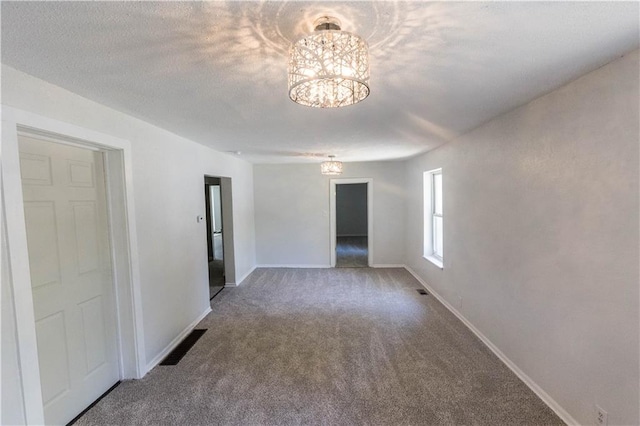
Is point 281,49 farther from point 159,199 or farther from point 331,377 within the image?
point 331,377

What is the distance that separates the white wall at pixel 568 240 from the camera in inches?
59.5

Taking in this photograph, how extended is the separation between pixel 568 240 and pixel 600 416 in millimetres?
1009

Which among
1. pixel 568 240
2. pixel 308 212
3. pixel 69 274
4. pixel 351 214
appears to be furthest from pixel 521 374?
pixel 351 214

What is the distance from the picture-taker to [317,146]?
154 inches

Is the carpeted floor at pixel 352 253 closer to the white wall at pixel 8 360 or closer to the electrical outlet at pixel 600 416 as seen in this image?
the electrical outlet at pixel 600 416

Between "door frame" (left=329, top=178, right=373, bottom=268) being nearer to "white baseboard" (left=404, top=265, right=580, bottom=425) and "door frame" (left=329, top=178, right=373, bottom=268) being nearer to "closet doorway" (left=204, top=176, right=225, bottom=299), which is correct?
"closet doorway" (left=204, top=176, right=225, bottom=299)

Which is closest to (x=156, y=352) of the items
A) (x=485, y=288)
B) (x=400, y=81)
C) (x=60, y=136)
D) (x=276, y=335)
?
(x=276, y=335)

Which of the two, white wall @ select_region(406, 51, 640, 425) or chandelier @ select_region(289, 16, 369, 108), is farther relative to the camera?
white wall @ select_region(406, 51, 640, 425)

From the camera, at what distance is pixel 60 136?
1.83 m

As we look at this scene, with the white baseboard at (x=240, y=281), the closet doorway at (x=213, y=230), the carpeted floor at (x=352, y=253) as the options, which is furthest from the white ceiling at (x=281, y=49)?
the carpeted floor at (x=352, y=253)

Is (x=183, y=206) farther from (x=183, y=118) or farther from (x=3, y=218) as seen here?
(x=3, y=218)

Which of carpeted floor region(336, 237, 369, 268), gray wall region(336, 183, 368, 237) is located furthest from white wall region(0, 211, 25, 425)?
gray wall region(336, 183, 368, 237)

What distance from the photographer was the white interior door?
1.79m

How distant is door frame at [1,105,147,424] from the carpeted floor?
425 centimetres
